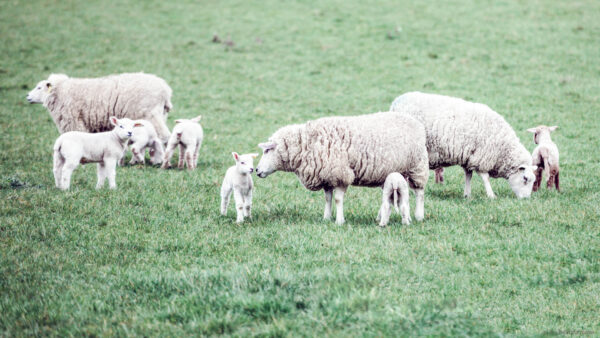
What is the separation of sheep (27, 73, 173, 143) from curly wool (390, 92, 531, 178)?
6407 mm

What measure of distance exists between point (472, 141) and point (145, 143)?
6.85 meters

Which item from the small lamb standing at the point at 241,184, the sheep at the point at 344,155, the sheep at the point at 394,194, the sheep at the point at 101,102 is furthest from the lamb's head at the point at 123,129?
the sheep at the point at 394,194

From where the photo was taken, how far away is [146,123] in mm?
13695

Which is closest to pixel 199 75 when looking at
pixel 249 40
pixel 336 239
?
pixel 249 40

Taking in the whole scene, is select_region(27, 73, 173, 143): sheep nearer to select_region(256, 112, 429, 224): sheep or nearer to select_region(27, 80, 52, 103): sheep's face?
select_region(27, 80, 52, 103): sheep's face

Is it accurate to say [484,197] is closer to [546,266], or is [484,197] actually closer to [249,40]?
[546,266]

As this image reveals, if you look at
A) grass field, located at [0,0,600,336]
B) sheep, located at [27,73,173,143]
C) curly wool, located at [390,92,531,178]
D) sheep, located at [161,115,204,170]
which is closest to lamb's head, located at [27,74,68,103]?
sheep, located at [27,73,173,143]

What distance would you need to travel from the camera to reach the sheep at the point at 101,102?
1452 cm

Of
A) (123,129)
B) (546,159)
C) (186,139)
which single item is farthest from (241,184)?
(546,159)

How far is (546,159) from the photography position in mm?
11273

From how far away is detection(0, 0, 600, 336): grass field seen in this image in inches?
248

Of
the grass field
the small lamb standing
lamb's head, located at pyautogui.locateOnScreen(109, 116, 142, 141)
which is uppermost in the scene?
lamb's head, located at pyautogui.locateOnScreen(109, 116, 142, 141)

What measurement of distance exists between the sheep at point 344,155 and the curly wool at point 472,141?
5.47 feet

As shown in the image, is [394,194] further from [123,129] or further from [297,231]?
[123,129]
